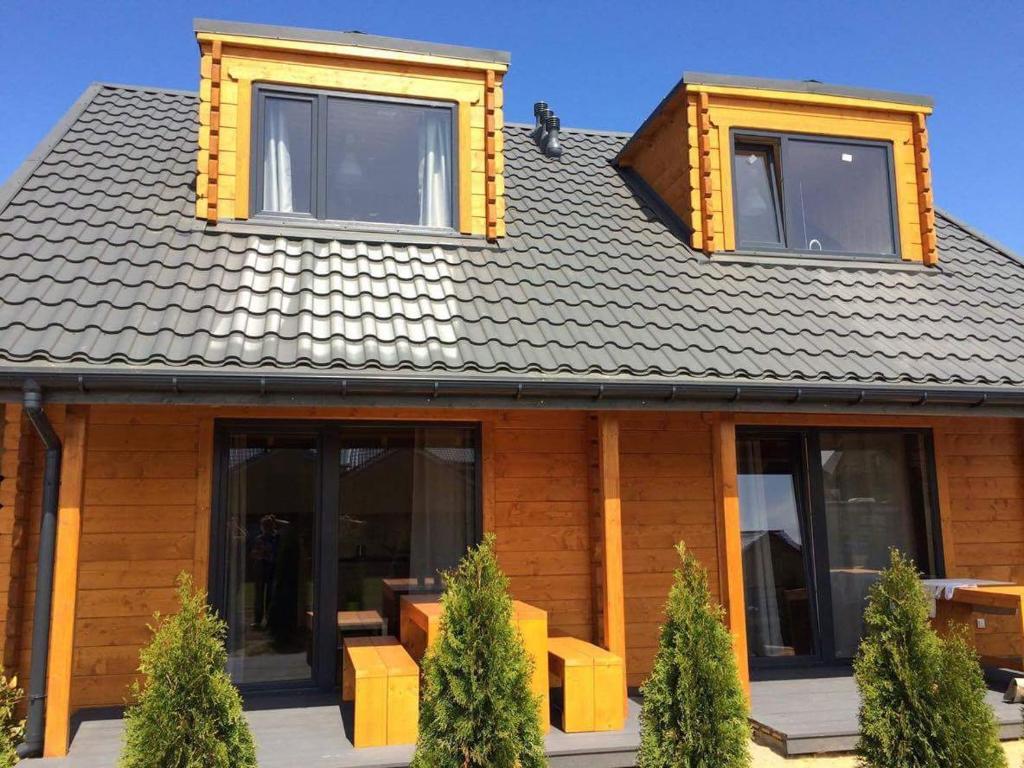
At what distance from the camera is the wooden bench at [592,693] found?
529 centimetres

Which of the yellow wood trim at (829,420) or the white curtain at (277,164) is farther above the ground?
the white curtain at (277,164)

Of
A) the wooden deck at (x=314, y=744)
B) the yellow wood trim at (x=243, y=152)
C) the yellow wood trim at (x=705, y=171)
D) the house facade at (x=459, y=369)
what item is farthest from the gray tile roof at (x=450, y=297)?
the wooden deck at (x=314, y=744)

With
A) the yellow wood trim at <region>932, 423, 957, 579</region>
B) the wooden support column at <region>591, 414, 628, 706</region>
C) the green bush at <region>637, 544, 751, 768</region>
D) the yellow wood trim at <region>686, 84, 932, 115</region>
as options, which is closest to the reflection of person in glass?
the wooden support column at <region>591, 414, 628, 706</region>

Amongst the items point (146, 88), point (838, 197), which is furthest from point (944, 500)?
point (146, 88)

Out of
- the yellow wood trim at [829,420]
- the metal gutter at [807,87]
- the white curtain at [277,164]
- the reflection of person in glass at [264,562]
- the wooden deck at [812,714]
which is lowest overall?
the wooden deck at [812,714]

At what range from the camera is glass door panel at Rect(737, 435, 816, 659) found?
716cm

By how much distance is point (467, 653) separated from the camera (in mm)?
4375

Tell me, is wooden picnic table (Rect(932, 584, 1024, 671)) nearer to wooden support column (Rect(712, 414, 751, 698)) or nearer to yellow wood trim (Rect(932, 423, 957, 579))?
yellow wood trim (Rect(932, 423, 957, 579))

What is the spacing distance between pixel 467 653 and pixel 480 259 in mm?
3802

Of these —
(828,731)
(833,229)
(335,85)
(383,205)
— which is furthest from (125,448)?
(833,229)

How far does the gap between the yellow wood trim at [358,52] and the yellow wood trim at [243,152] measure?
14.7 inches

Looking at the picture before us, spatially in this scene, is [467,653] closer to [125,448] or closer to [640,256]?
[125,448]

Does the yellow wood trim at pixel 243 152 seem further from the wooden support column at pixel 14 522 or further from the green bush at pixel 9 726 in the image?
the green bush at pixel 9 726

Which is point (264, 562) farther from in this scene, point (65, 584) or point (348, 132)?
point (348, 132)
